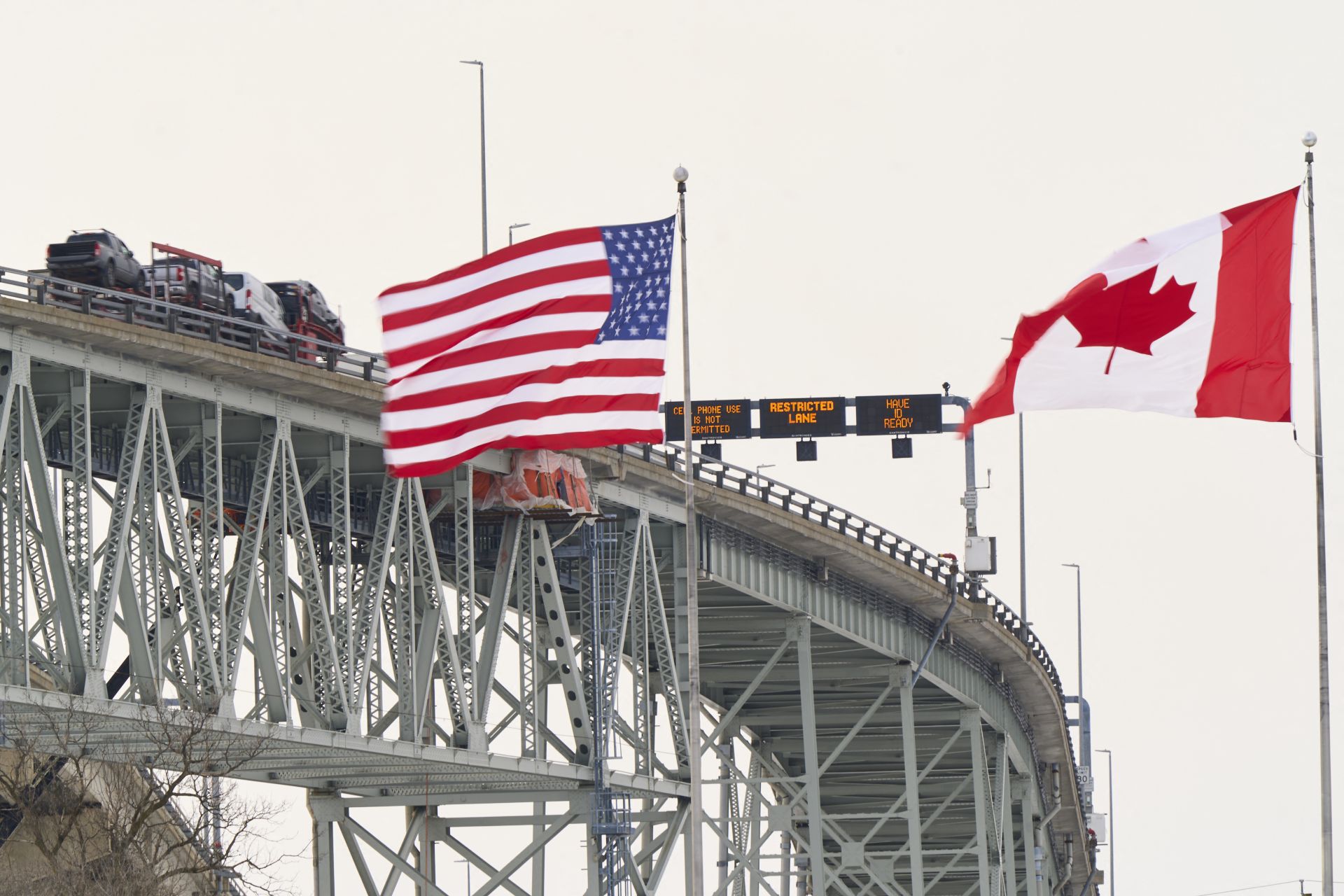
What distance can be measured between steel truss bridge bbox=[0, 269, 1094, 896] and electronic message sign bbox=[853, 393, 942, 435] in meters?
5.99

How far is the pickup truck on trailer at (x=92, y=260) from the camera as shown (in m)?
51.7

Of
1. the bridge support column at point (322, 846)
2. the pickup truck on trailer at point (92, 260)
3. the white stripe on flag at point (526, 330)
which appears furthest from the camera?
the bridge support column at point (322, 846)

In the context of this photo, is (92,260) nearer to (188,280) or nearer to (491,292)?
(188,280)

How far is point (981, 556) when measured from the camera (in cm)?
8194

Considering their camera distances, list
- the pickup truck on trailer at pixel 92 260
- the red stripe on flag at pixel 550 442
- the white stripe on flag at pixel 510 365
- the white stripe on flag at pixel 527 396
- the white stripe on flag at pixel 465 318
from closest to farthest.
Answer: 1. the red stripe on flag at pixel 550 442
2. the white stripe on flag at pixel 527 396
3. the white stripe on flag at pixel 510 365
4. the white stripe on flag at pixel 465 318
5. the pickup truck on trailer at pixel 92 260

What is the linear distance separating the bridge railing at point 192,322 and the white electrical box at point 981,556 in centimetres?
2793

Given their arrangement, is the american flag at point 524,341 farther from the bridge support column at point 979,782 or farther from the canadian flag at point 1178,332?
the bridge support column at point 979,782

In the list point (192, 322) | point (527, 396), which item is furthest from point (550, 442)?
point (192, 322)

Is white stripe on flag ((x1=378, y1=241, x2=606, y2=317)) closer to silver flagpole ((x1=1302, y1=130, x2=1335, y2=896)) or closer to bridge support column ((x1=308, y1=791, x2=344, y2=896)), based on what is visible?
silver flagpole ((x1=1302, y1=130, x2=1335, y2=896))

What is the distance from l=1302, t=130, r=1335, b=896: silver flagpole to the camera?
36156mm

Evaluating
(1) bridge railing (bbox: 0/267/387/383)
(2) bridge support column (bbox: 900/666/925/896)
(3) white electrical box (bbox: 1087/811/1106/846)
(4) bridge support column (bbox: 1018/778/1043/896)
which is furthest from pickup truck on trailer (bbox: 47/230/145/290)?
(3) white electrical box (bbox: 1087/811/1106/846)

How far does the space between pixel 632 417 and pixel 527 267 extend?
3198mm

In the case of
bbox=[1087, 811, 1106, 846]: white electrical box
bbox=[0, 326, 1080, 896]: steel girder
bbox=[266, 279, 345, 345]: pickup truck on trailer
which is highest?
bbox=[266, 279, 345, 345]: pickup truck on trailer

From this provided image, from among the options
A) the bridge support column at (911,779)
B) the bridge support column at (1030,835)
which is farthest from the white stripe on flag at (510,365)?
the bridge support column at (1030,835)
